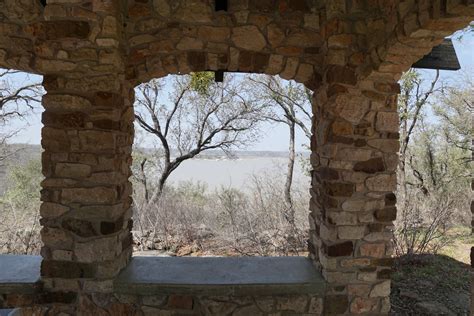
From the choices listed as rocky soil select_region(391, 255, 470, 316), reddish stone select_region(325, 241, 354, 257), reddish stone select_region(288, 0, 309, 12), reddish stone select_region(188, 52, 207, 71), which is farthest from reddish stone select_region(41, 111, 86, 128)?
rocky soil select_region(391, 255, 470, 316)

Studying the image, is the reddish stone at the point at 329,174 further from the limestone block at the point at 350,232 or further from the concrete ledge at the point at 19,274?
the concrete ledge at the point at 19,274

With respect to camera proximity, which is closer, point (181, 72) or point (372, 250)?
point (372, 250)

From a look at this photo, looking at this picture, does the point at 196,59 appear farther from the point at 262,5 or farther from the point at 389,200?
the point at 389,200

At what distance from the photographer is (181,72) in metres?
2.68

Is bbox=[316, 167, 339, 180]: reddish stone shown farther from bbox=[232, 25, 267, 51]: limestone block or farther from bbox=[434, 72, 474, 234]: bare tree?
Result: bbox=[434, 72, 474, 234]: bare tree

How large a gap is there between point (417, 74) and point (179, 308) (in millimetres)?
7705

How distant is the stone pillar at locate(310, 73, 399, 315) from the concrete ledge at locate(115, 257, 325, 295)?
0.77 ft

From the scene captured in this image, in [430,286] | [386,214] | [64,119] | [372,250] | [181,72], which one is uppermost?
[181,72]

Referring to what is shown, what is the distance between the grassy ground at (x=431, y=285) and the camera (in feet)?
12.3

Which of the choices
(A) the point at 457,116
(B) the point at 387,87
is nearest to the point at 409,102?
(A) the point at 457,116

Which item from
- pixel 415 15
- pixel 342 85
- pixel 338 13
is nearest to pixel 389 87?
pixel 342 85

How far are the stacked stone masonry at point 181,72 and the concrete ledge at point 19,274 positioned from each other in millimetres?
115

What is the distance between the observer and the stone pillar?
99.4 inches

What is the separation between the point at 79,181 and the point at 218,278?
48.4 inches
